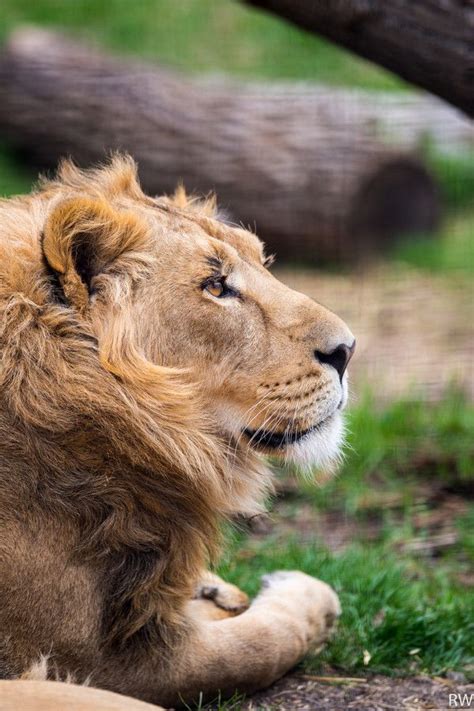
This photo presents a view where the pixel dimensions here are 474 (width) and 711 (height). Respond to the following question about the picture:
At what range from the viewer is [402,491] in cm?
499

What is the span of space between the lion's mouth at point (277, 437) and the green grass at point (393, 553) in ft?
0.95

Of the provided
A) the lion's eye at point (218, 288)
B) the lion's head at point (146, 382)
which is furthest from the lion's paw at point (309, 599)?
the lion's eye at point (218, 288)

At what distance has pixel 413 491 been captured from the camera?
499 centimetres

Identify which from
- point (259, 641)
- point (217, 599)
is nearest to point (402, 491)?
point (217, 599)

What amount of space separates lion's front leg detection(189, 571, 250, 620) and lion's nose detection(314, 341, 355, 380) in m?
0.77

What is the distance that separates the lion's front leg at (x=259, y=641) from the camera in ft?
10.1

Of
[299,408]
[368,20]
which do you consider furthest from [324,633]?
[368,20]

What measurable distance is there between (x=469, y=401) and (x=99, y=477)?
3474mm

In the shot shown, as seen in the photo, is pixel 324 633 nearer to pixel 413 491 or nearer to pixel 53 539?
pixel 53 539

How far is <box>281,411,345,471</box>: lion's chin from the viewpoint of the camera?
10.4ft

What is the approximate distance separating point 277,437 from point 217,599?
646 mm

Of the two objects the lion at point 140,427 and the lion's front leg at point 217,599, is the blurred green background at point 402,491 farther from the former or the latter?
the lion at point 140,427

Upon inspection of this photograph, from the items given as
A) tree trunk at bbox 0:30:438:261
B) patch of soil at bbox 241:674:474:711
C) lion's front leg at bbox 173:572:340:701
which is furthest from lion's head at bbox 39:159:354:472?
tree trunk at bbox 0:30:438:261

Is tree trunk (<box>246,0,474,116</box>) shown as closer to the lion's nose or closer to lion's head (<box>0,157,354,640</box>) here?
lion's head (<box>0,157,354,640</box>)
